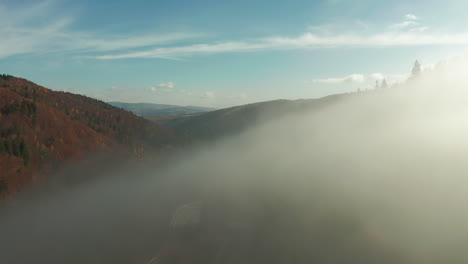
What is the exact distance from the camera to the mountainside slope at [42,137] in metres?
59.0

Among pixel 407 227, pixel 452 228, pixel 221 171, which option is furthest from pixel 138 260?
pixel 221 171

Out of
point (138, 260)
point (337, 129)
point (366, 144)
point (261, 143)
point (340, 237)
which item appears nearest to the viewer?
point (138, 260)

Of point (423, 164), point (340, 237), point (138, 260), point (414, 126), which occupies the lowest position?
point (138, 260)

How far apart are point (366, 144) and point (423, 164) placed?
5087cm

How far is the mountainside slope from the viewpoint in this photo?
59.0 meters

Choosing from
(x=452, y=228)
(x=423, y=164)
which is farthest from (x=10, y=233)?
(x=423, y=164)

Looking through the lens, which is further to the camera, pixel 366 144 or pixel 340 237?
pixel 366 144

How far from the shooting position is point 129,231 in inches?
2178

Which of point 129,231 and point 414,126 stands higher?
point 414,126

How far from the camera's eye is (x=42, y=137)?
73.2m

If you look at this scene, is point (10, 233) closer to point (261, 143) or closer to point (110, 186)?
point (110, 186)

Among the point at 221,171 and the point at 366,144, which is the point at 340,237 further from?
the point at 366,144

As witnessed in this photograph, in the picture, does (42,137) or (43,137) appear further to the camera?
(43,137)

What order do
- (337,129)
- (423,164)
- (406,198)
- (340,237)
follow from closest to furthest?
1. (340,237)
2. (406,198)
3. (423,164)
4. (337,129)
